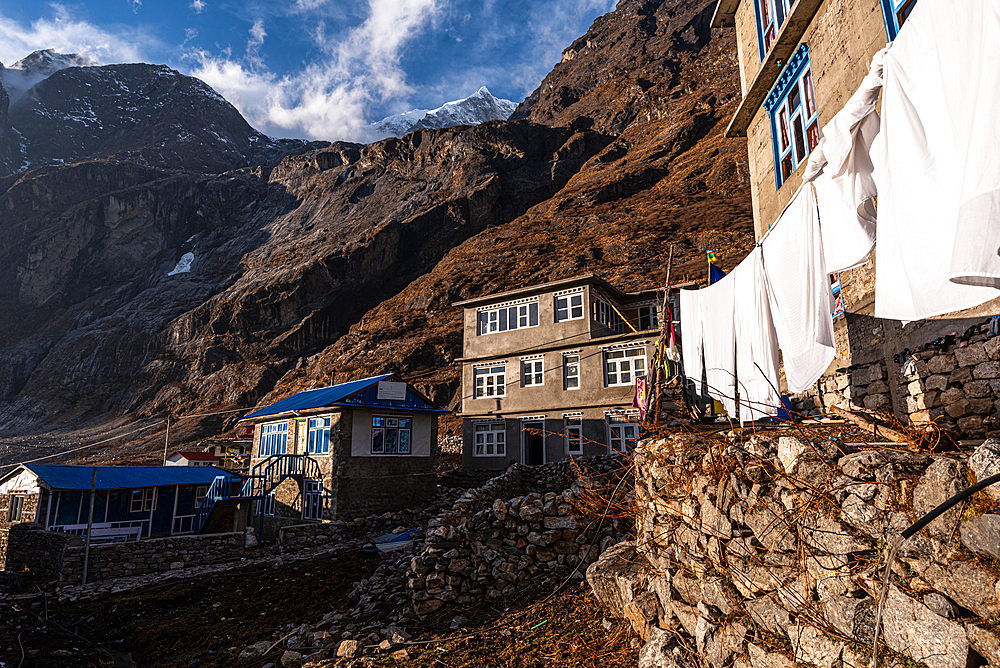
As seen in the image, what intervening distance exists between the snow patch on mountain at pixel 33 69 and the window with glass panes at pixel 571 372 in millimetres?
181846

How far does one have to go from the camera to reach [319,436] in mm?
23875

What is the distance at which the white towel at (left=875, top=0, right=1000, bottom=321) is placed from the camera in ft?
10.2

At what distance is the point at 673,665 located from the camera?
4.96 metres

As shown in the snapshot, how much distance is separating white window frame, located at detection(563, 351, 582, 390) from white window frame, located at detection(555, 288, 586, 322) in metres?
1.92

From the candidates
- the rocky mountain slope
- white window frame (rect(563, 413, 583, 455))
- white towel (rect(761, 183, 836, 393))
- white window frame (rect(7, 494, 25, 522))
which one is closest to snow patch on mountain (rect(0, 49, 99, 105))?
the rocky mountain slope

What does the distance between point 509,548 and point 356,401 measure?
48.4ft

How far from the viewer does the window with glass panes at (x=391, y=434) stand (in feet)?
79.8

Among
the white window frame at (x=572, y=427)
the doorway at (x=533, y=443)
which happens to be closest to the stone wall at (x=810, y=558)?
the white window frame at (x=572, y=427)

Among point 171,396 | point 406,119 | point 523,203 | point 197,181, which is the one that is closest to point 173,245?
point 197,181

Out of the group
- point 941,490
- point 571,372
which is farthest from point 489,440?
point 941,490

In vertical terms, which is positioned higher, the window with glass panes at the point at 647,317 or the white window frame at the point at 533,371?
the window with glass panes at the point at 647,317

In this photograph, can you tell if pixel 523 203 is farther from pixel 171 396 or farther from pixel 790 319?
pixel 790 319

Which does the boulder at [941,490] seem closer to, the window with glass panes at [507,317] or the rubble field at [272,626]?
the rubble field at [272,626]

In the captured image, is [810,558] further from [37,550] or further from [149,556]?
[37,550]
